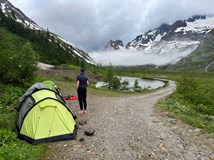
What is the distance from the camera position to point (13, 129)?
1773cm

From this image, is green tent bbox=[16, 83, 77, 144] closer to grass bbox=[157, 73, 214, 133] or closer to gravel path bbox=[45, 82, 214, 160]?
gravel path bbox=[45, 82, 214, 160]

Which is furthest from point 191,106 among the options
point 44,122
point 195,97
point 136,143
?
point 44,122

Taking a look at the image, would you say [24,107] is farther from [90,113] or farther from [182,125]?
[182,125]

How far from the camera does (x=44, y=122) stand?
16641mm

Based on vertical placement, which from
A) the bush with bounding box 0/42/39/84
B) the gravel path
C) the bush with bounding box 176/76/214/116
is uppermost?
the bush with bounding box 0/42/39/84

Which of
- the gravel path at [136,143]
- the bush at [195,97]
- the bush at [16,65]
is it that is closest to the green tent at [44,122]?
the gravel path at [136,143]

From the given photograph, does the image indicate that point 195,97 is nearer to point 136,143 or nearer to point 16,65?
point 16,65

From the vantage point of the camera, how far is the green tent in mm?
16250

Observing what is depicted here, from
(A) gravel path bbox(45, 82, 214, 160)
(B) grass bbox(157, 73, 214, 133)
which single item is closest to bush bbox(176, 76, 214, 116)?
(B) grass bbox(157, 73, 214, 133)

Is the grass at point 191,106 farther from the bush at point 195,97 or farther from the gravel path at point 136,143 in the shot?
the gravel path at point 136,143

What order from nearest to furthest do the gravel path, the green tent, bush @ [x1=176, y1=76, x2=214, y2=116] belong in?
the gravel path < the green tent < bush @ [x1=176, y1=76, x2=214, y2=116]

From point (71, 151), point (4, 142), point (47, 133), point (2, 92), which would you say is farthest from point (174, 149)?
point (2, 92)

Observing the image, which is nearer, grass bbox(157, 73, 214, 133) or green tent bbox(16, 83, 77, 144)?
green tent bbox(16, 83, 77, 144)

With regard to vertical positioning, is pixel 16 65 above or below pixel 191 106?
above
